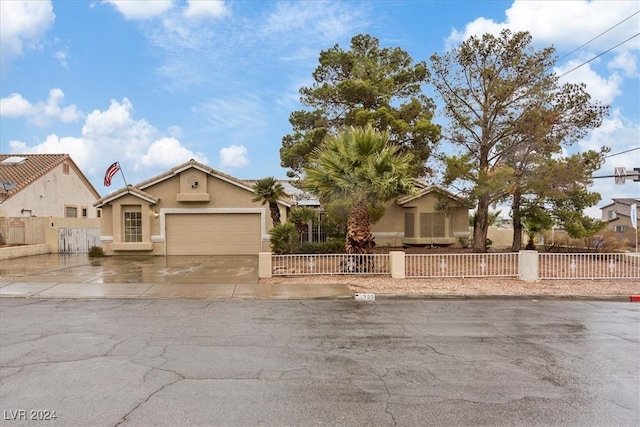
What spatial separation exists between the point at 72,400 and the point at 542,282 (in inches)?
506

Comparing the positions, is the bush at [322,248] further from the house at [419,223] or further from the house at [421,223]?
the house at [421,223]

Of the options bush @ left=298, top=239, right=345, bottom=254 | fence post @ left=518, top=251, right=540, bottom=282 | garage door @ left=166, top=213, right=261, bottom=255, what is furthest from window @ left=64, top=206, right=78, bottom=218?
fence post @ left=518, top=251, right=540, bottom=282

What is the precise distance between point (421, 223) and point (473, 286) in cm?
1162

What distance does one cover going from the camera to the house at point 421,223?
77.4ft

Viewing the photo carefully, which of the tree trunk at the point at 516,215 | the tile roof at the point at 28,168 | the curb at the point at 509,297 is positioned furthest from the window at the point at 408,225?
the tile roof at the point at 28,168

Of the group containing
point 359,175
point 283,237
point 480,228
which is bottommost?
point 283,237

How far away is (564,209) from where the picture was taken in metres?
19.8

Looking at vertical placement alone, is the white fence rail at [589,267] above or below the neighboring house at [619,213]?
below

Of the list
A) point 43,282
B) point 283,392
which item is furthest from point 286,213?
point 283,392

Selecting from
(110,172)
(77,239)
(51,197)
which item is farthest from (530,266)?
(51,197)

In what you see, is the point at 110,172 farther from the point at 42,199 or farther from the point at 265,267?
the point at 265,267

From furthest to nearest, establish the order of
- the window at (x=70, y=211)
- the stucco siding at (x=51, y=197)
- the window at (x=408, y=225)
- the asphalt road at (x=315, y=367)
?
the window at (x=70, y=211), the stucco siding at (x=51, y=197), the window at (x=408, y=225), the asphalt road at (x=315, y=367)

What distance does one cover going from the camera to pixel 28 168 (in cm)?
2881

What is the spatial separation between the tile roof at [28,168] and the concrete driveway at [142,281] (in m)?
10.7
